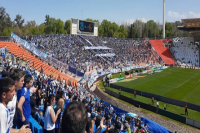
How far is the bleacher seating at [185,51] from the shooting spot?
55719 mm

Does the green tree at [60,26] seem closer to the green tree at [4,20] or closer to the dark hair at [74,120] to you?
the green tree at [4,20]

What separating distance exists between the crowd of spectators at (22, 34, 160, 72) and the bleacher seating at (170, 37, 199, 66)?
24.7 ft

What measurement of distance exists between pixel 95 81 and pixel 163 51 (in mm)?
34557

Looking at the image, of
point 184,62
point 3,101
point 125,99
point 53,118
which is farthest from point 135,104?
point 184,62

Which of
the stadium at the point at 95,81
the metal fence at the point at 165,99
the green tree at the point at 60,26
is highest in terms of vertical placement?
the green tree at the point at 60,26

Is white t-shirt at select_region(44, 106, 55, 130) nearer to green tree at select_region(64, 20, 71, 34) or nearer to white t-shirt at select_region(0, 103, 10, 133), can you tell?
white t-shirt at select_region(0, 103, 10, 133)

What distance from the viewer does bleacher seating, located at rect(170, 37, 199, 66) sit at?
2194 inches

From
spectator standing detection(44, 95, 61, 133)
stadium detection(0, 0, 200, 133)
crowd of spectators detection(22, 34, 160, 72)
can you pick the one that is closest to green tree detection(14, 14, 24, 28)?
stadium detection(0, 0, 200, 133)

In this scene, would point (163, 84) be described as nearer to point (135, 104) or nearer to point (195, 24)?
point (135, 104)

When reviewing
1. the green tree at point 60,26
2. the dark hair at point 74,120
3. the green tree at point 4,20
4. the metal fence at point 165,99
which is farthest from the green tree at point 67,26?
the dark hair at point 74,120

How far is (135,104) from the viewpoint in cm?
2302

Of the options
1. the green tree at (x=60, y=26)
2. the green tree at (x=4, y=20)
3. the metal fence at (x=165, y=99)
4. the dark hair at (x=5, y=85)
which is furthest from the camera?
the green tree at (x=60, y=26)

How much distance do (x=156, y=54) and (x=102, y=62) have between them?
74.0 feet

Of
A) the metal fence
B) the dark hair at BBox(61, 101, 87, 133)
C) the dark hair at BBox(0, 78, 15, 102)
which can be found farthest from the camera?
the metal fence
